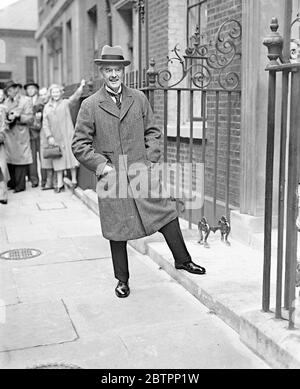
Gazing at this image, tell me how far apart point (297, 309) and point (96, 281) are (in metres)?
2.00

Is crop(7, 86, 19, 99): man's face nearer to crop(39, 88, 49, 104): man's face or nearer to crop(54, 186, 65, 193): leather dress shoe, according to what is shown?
crop(39, 88, 49, 104): man's face

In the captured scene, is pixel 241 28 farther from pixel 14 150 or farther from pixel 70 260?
pixel 14 150

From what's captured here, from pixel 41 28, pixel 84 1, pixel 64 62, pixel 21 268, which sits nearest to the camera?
pixel 21 268

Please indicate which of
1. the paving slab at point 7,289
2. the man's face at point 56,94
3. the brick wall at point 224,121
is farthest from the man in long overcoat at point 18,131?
the paving slab at point 7,289

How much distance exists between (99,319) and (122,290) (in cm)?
52

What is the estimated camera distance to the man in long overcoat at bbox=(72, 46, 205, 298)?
168 inches

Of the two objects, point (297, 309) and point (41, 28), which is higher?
point (41, 28)

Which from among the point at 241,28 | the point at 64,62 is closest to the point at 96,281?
the point at 241,28

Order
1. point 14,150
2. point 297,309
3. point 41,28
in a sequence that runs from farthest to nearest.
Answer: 1. point 41,28
2. point 14,150
3. point 297,309

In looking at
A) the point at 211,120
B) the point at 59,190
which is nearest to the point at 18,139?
the point at 59,190

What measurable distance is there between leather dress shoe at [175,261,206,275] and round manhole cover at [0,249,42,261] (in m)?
1.85

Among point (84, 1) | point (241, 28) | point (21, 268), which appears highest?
point (84, 1)

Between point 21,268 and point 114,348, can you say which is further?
point 21,268

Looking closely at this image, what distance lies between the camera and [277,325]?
10.5ft
